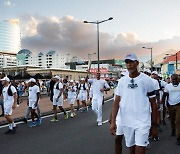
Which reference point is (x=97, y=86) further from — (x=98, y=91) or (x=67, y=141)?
(x=67, y=141)

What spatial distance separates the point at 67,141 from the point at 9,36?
599 feet

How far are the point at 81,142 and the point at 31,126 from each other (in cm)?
356

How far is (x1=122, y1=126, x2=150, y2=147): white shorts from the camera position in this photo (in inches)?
166

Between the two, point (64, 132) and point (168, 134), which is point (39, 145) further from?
point (168, 134)

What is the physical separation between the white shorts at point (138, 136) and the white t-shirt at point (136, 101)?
60mm

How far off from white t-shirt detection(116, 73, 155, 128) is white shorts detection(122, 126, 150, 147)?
6cm

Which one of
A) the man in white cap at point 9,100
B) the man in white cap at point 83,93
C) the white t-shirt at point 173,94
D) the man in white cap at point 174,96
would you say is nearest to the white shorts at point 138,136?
the man in white cap at point 174,96

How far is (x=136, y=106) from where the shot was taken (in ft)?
14.1

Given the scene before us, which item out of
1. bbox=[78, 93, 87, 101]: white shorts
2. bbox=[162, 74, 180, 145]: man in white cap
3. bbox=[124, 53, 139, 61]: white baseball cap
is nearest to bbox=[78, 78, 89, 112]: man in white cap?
bbox=[78, 93, 87, 101]: white shorts

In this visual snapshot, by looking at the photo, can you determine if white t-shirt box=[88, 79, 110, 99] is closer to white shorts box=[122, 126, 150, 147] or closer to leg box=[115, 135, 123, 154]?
leg box=[115, 135, 123, 154]

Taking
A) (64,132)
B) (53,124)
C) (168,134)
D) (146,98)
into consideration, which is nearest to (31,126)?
(53,124)

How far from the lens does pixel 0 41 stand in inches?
6919

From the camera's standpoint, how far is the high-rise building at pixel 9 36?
584ft

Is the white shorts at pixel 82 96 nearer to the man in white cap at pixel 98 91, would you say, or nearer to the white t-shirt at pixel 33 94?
the man in white cap at pixel 98 91
